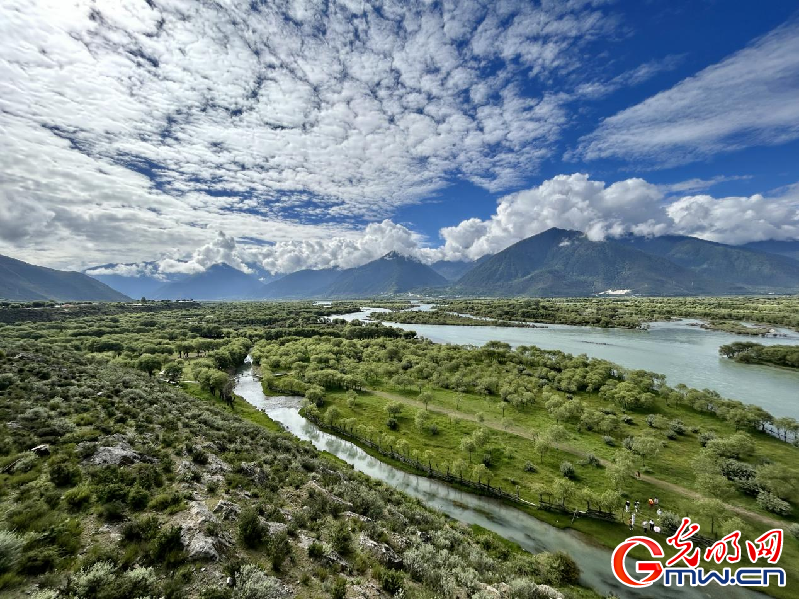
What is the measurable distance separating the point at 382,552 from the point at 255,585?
9.76 metres

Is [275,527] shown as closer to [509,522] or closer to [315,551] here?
[315,551]

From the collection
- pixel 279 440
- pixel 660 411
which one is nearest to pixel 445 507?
pixel 279 440

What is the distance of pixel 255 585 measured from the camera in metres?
15.8

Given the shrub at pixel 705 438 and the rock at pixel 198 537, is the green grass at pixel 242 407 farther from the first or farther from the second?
the shrub at pixel 705 438

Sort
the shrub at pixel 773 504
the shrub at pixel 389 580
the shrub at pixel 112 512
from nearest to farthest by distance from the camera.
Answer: the shrub at pixel 112 512 < the shrub at pixel 389 580 < the shrub at pixel 773 504

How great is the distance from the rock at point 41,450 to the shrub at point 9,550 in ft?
42.1

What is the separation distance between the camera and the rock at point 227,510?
22203 mm

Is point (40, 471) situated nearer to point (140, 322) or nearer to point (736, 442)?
point (736, 442)

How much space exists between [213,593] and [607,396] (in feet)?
293

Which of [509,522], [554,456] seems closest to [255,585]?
[509,522]

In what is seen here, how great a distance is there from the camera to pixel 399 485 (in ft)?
162

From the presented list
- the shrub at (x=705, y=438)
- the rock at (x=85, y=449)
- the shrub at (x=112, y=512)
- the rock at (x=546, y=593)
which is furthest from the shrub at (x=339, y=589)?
the shrub at (x=705, y=438)

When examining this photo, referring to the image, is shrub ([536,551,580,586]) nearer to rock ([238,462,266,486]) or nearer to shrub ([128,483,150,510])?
rock ([238,462,266,486])

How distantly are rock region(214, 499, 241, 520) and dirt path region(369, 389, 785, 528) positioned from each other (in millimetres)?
52839
